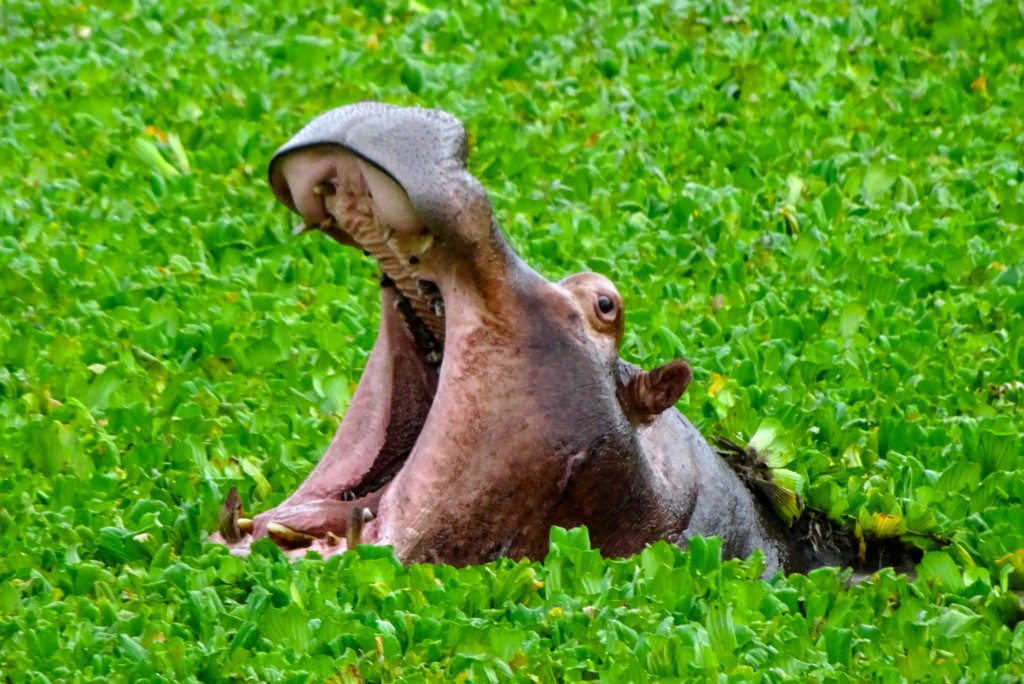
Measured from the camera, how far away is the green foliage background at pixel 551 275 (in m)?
3.30

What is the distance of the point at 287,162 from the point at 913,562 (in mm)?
1529

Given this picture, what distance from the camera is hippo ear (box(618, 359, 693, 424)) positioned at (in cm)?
348

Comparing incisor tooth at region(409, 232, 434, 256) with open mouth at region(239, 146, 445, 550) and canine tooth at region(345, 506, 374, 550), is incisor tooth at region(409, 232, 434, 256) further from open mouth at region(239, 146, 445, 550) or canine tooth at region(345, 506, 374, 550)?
canine tooth at region(345, 506, 374, 550)

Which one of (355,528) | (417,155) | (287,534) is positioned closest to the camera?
(417,155)

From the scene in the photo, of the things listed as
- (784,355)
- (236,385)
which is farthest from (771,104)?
(236,385)

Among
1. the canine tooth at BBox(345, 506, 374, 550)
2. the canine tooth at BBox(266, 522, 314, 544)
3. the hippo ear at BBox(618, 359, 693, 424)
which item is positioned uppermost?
the hippo ear at BBox(618, 359, 693, 424)

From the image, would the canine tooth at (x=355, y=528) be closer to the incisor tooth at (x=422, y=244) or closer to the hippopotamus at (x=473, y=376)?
the hippopotamus at (x=473, y=376)

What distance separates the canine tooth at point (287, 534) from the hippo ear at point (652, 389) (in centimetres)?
63

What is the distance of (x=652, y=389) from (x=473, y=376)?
37 cm

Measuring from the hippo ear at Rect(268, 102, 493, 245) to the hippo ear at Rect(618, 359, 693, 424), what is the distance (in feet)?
1.36

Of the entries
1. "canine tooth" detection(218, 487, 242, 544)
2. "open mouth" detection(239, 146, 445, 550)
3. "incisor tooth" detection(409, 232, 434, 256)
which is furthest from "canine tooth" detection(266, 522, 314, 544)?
"incisor tooth" detection(409, 232, 434, 256)

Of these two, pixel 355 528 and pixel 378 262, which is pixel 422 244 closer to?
pixel 378 262

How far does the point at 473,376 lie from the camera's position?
3.33 m

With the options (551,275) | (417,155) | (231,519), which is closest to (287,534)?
(231,519)
